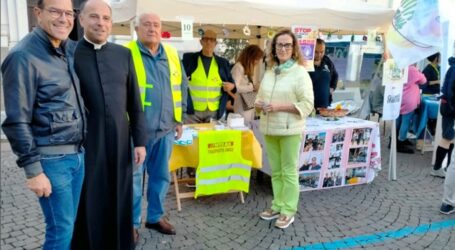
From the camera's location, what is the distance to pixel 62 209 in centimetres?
197

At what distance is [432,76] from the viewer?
6.88 m

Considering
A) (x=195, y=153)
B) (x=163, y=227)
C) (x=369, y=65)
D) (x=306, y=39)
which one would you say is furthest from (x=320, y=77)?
Result: (x=369, y=65)

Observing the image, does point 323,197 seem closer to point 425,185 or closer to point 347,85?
point 425,185

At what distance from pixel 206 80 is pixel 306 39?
1.32m

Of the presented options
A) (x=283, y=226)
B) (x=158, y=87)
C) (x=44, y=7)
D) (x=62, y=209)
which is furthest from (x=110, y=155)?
(x=283, y=226)

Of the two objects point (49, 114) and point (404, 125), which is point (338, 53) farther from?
point (49, 114)

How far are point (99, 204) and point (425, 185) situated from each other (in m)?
4.11

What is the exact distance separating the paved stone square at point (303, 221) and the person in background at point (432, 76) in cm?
276

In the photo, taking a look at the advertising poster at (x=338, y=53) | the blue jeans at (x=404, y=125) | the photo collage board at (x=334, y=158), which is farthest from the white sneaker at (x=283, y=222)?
the advertising poster at (x=338, y=53)

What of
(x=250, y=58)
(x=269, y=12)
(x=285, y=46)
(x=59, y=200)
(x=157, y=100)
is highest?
(x=269, y=12)

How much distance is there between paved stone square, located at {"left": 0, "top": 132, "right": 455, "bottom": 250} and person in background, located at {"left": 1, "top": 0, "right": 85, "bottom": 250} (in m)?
1.26

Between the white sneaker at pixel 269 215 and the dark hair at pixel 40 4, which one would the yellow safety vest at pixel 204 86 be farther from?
the dark hair at pixel 40 4

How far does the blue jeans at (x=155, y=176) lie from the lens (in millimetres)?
2941

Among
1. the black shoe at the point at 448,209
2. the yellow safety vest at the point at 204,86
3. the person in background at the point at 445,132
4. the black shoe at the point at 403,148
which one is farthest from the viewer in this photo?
the black shoe at the point at 403,148
